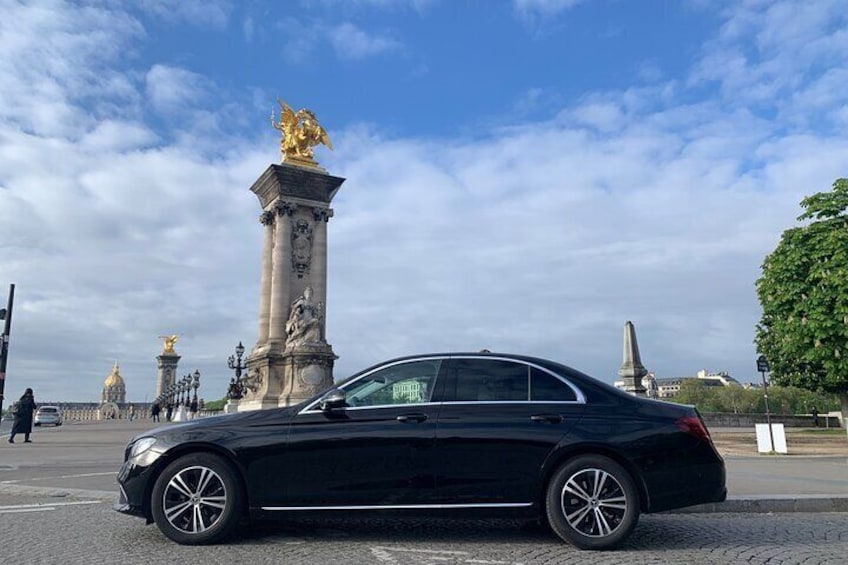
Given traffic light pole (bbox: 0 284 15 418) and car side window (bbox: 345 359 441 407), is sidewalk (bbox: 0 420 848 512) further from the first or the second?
traffic light pole (bbox: 0 284 15 418)

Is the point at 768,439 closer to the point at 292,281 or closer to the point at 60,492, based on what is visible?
the point at 60,492

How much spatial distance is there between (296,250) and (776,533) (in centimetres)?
3090

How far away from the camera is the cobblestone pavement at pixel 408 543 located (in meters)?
5.79

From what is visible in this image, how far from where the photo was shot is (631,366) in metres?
27.0

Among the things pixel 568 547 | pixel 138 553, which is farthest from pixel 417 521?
pixel 138 553

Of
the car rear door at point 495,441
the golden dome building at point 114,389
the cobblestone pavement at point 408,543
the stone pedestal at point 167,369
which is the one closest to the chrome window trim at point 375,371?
the car rear door at point 495,441

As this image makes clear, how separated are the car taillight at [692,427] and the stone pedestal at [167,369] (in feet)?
363

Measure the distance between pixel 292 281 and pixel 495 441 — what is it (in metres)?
30.5

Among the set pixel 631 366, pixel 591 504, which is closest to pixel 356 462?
pixel 591 504

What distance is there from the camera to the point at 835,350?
3077cm

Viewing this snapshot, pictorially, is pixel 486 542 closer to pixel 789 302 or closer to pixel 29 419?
pixel 29 419

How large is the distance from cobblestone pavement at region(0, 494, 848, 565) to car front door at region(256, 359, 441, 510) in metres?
0.43

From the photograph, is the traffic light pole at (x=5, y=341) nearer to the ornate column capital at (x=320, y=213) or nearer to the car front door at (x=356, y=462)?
the ornate column capital at (x=320, y=213)

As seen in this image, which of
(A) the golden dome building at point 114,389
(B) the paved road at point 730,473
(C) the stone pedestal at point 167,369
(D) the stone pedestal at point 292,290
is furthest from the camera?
(A) the golden dome building at point 114,389
